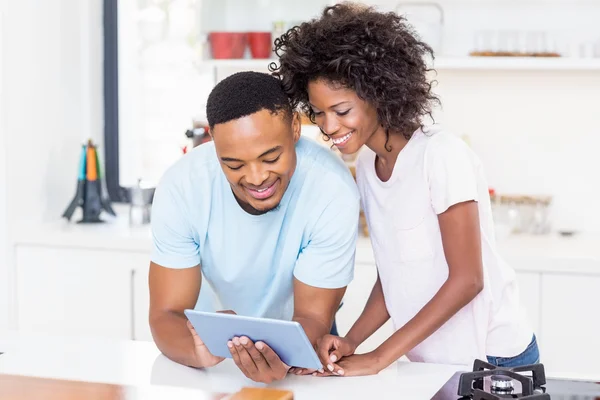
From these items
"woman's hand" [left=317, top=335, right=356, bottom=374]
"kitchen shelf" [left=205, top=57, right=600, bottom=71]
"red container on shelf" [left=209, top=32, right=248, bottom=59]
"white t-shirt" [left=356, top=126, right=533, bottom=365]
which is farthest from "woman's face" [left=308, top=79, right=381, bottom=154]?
"red container on shelf" [left=209, top=32, right=248, bottom=59]

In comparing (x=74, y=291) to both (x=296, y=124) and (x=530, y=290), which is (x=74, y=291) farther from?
(x=296, y=124)

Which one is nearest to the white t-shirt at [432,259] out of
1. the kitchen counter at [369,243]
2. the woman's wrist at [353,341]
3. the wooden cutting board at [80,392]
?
the woman's wrist at [353,341]

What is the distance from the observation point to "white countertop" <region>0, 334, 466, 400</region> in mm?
1521

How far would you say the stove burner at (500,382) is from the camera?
1.34 m

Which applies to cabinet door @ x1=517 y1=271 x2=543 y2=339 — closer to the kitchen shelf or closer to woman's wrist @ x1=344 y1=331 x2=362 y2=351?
the kitchen shelf

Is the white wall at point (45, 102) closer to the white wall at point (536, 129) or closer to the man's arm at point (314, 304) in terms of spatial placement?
the white wall at point (536, 129)

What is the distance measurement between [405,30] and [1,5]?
1922 mm

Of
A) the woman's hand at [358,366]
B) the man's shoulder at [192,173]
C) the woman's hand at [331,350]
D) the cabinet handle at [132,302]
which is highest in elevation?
the man's shoulder at [192,173]

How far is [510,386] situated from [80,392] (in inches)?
25.8

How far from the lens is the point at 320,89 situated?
1691 millimetres

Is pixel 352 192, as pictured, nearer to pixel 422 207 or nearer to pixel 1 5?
pixel 422 207

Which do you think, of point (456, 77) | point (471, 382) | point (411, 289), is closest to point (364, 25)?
point (411, 289)

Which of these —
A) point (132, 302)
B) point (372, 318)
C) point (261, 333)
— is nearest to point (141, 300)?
point (132, 302)

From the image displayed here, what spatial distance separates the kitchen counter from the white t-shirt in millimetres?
1033
